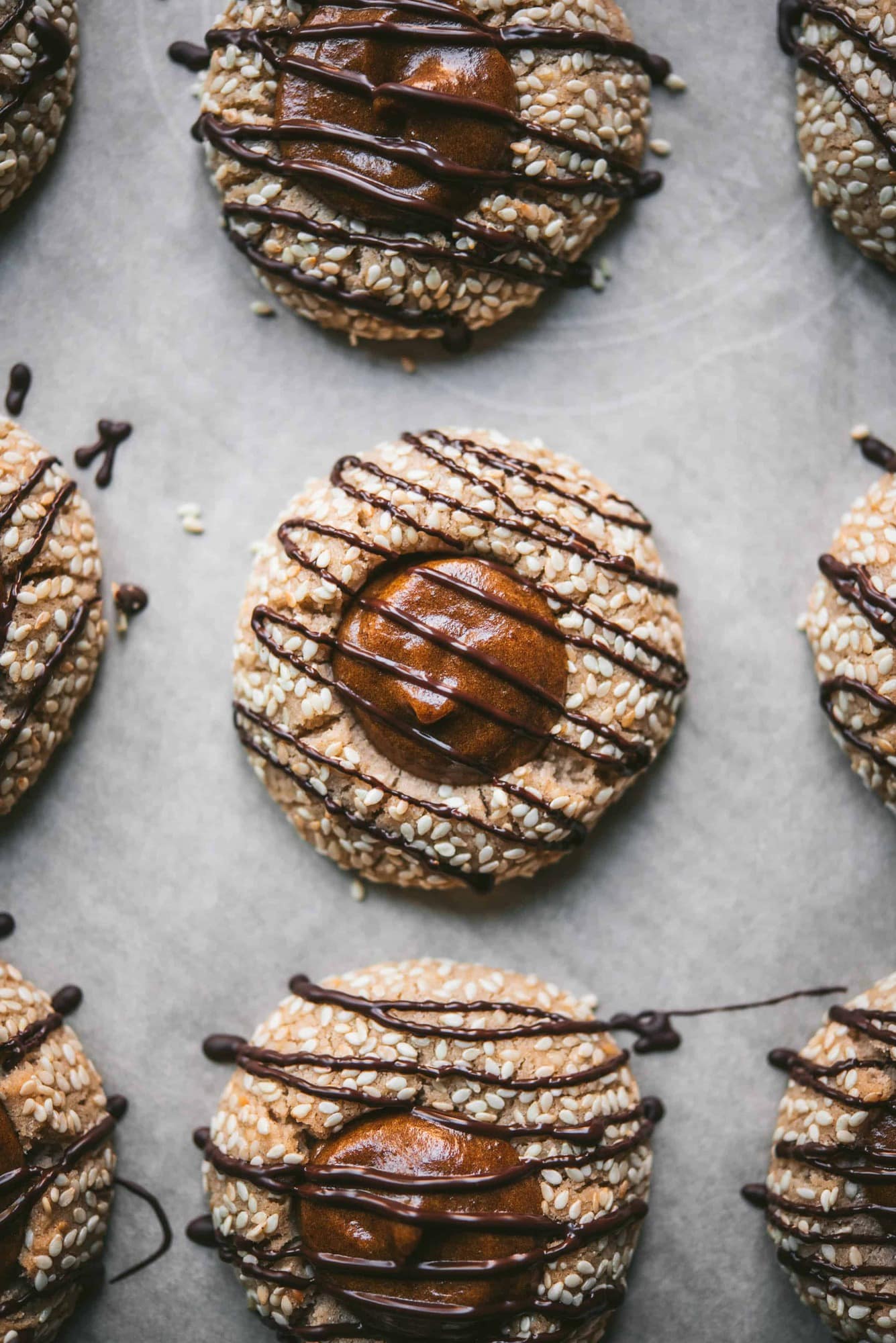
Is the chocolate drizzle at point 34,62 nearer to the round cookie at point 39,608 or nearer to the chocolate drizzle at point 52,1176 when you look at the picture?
the round cookie at point 39,608

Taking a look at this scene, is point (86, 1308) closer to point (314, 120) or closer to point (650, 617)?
point (650, 617)

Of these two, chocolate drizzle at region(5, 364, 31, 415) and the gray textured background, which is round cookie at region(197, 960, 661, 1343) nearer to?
the gray textured background

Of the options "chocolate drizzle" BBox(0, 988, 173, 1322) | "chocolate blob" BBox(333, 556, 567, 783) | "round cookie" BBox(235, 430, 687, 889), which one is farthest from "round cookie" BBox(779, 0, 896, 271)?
"chocolate drizzle" BBox(0, 988, 173, 1322)

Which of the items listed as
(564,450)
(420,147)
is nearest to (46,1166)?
(564,450)

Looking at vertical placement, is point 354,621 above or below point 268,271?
below

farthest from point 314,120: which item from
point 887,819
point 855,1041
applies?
point 855,1041

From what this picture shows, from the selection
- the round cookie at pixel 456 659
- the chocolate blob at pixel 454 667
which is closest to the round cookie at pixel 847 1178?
the round cookie at pixel 456 659
